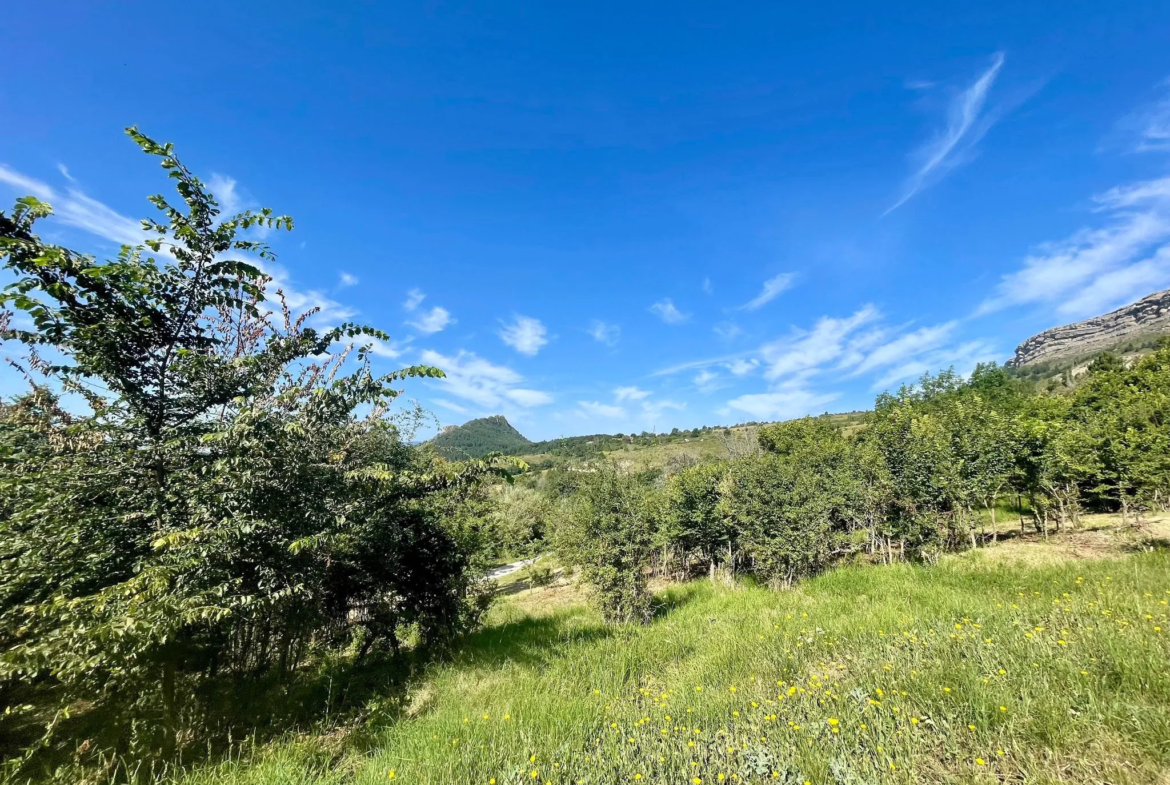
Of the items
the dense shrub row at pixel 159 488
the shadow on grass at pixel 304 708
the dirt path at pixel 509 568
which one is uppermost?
the dense shrub row at pixel 159 488

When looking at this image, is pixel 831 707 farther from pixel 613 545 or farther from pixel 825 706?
pixel 613 545

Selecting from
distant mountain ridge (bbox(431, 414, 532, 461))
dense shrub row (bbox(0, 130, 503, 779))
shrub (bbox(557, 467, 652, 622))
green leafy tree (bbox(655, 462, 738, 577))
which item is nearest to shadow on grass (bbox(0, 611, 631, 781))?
dense shrub row (bbox(0, 130, 503, 779))

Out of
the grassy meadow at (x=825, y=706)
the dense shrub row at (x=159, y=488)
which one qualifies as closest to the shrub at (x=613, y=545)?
the grassy meadow at (x=825, y=706)

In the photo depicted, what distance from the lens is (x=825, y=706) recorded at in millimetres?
3980

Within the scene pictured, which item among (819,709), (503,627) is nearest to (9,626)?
(819,709)

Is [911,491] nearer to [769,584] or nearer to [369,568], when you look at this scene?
[769,584]

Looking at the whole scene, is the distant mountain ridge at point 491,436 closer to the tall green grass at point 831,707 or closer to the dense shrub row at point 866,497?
the dense shrub row at point 866,497

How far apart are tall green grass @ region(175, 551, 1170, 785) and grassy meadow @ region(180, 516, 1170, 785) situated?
0.02 metres

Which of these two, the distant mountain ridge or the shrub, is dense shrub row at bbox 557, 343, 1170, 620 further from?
the distant mountain ridge

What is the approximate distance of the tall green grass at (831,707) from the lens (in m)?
3.06

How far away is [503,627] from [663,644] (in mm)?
4918

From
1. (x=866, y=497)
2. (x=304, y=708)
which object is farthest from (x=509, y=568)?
(x=304, y=708)

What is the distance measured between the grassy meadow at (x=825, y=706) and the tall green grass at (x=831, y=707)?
0.02m

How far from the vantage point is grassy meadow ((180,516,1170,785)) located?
307 cm
